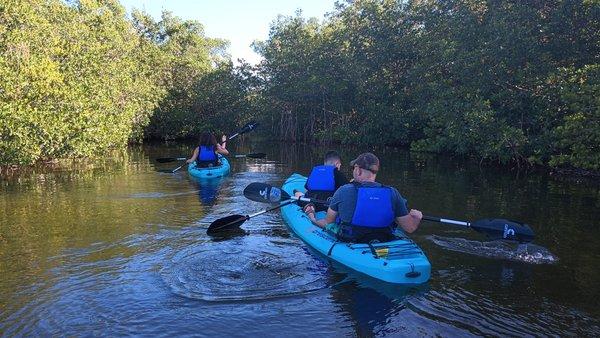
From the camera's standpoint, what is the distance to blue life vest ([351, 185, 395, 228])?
5.01m

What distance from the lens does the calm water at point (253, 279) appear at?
407cm

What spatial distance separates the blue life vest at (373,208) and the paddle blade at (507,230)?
1255 millimetres

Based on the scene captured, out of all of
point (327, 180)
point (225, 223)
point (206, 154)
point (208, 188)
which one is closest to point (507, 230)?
point (327, 180)

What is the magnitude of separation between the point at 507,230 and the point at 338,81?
23718 millimetres

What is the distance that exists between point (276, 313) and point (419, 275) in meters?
1.51

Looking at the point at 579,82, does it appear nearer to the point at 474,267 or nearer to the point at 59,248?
the point at 474,267

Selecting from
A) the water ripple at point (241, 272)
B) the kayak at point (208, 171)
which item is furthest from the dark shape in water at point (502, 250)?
the kayak at point (208, 171)

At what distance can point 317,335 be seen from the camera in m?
3.87

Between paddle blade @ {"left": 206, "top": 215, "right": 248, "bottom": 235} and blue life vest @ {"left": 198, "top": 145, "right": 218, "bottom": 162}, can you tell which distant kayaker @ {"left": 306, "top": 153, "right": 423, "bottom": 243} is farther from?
blue life vest @ {"left": 198, "top": 145, "right": 218, "bottom": 162}

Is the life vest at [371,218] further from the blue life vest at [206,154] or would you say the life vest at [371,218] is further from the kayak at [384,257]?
the blue life vest at [206,154]

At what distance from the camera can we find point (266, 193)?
289 inches

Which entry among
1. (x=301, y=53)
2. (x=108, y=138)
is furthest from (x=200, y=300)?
(x=301, y=53)

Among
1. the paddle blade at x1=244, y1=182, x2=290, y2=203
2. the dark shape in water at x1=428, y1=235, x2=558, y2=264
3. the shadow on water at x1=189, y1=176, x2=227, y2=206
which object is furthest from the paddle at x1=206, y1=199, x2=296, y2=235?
the shadow on water at x1=189, y1=176, x2=227, y2=206

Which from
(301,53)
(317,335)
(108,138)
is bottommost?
(317,335)
